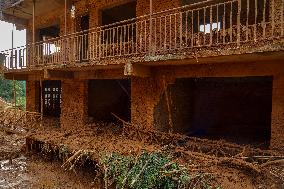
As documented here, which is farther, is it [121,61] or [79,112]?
[79,112]

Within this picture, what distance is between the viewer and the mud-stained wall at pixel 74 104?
1227 centimetres

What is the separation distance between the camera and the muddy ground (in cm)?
657

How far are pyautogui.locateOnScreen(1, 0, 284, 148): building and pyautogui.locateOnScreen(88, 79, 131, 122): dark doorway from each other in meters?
0.05

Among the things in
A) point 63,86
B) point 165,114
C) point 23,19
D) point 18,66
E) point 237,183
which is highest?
point 23,19

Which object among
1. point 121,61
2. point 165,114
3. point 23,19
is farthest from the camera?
point 23,19

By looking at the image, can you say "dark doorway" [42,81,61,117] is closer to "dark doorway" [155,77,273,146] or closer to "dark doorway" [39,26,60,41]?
"dark doorway" [39,26,60,41]

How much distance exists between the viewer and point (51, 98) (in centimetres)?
1706

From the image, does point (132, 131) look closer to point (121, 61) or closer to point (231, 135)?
point (121, 61)

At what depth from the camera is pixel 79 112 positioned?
12414 mm

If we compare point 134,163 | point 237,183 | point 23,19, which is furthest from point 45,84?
point 237,183

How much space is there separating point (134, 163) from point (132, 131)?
2.42 metres

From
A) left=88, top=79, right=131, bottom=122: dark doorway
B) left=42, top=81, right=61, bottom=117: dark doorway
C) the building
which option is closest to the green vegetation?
the building

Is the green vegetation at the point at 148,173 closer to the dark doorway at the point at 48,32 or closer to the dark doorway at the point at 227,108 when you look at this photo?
the dark doorway at the point at 227,108

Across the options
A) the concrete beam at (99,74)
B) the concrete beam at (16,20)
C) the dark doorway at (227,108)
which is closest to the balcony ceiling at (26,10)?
the concrete beam at (16,20)
